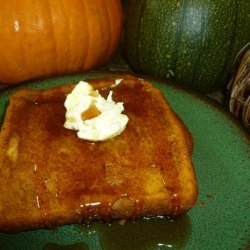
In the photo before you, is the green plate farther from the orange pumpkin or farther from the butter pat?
the orange pumpkin

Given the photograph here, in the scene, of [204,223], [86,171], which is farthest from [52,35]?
[204,223]

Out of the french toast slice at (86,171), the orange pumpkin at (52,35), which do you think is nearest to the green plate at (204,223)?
the french toast slice at (86,171)

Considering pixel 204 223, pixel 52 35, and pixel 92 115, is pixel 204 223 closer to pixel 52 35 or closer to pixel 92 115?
pixel 92 115

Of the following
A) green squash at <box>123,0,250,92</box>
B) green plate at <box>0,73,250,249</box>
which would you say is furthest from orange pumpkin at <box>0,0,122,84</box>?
green plate at <box>0,73,250,249</box>

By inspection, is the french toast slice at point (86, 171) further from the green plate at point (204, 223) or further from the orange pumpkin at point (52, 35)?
the orange pumpkin at point (52, 35)

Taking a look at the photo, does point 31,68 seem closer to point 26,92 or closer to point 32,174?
point 26,92
